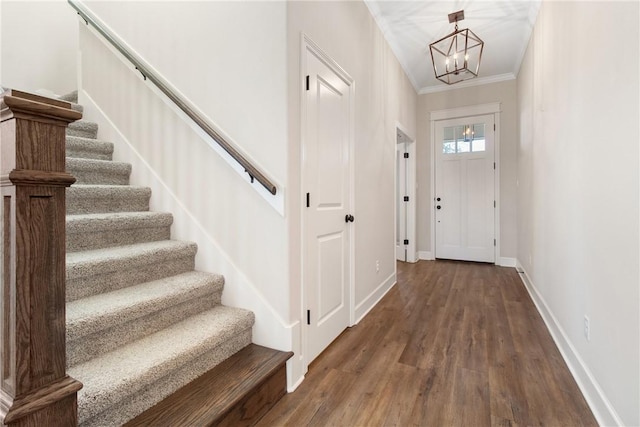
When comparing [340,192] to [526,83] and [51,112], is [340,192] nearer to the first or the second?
[51,112]

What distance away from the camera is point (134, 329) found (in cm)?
154

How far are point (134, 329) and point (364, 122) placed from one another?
239 cm

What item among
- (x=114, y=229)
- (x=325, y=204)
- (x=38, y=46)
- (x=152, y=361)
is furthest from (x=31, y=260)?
(x=38, y=46)

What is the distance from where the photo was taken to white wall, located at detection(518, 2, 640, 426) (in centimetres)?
130

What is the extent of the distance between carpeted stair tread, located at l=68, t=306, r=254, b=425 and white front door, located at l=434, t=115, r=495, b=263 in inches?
169

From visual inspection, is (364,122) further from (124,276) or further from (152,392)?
(152,392)

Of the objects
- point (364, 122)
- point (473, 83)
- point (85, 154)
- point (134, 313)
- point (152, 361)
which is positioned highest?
point (473, 83)

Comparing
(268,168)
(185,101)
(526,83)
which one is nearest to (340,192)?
(268,168)

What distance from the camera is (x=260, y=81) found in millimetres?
1878

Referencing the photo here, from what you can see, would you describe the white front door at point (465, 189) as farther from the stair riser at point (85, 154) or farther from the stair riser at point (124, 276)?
the stair riser at point (85, 154)

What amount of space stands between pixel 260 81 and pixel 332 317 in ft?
5.54

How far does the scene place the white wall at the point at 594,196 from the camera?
1.30m

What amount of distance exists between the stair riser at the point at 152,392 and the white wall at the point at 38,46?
3502mm

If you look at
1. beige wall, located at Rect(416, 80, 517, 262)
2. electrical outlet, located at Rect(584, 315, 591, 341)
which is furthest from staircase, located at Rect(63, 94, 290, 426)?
beige wall, located at Rect(416, 80, 517, 262)
